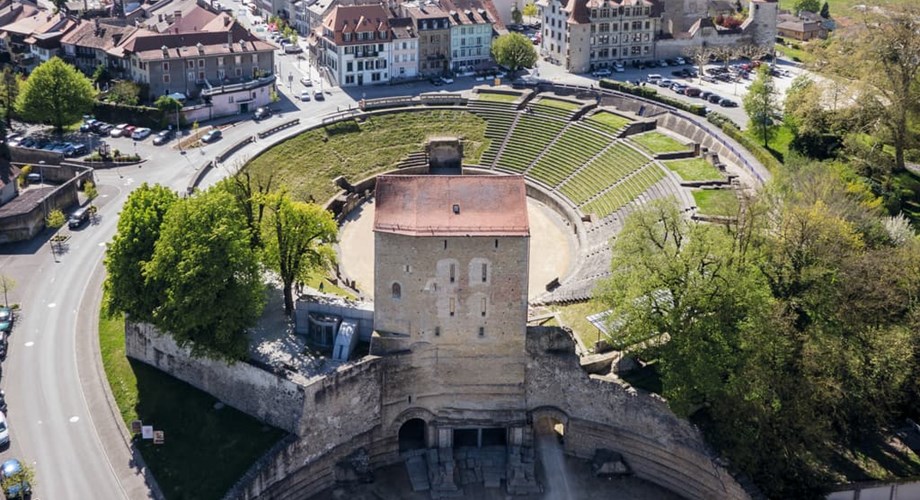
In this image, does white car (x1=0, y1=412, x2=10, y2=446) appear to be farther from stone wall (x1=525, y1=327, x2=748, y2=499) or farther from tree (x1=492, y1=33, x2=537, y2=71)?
tree (x1=492, y1=33, x2=537, y2=71)

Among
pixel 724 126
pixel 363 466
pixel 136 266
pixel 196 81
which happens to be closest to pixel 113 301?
pixel 136 266

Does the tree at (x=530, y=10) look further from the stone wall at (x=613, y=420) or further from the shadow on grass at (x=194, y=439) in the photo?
the shadow on grass at (x=194, y=439)

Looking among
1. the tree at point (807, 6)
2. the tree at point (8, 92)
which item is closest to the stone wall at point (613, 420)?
the tree at point (8, 92)

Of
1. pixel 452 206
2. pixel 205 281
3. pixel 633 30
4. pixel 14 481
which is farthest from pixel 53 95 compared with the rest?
pixel 633 30

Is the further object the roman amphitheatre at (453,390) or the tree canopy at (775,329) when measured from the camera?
the roman amphitheatre at (453,390)

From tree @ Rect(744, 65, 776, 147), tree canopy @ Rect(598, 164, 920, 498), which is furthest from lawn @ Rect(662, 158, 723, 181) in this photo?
tree canopy @ Rect(598, 164, 920, 498)

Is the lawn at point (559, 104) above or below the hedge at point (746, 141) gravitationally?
above

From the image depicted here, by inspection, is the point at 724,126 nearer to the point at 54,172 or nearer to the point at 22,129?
the point at 54,172
